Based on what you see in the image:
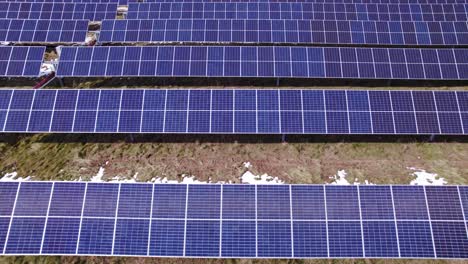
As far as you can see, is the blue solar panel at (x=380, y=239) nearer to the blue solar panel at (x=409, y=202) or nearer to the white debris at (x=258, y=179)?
the blue solar panel at (x=409, y=202)

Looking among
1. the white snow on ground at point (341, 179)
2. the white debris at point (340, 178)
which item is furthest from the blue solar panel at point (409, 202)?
the white debris at point (340, 178)

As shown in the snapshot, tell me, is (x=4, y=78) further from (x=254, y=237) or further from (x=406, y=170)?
(x=406, y=170)

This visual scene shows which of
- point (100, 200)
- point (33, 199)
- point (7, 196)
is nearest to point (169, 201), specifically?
point (100, 200)

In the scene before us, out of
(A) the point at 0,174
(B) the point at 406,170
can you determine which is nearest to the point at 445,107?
(B) the point at 406,170

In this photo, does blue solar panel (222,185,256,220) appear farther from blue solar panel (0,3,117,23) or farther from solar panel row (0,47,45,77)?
blue solar panel (0,3,117,23)

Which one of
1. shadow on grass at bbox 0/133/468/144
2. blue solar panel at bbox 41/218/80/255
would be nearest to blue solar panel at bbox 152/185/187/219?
blue solar panel at bbox 41/218/80/255
